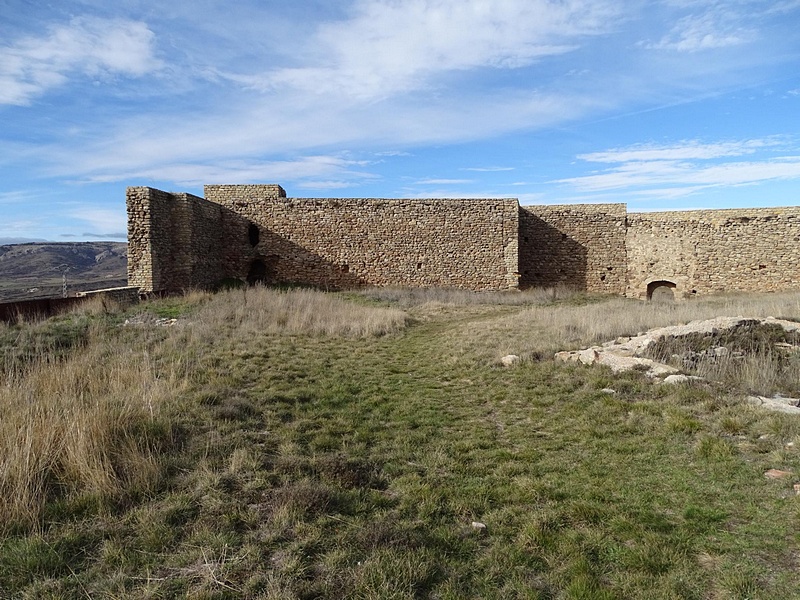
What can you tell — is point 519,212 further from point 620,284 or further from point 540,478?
point 540,478

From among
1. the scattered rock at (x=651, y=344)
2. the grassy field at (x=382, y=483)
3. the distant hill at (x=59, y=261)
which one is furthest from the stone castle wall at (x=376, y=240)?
the distant hill at (x=59, y=261)

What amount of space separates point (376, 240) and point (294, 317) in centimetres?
927

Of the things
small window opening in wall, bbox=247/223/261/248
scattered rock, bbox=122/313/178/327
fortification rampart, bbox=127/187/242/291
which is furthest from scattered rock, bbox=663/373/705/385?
small window opening in wall, bbox=247/223/261/248

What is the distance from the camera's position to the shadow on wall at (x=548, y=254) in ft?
67.5

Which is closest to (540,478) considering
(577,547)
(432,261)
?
(577,547)

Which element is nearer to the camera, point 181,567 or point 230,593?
point 230,593

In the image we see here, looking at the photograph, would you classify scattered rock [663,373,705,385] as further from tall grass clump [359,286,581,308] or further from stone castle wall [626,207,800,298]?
stone castle wall [626,207,800,298]

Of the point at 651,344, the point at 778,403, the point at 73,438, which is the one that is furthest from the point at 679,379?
the point at 73,438

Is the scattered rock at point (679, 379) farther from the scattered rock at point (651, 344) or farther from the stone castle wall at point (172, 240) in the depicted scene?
the stone castle wall at point (172, 240)

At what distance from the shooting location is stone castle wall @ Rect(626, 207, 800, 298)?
1841 centimetres

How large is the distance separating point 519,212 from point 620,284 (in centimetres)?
526

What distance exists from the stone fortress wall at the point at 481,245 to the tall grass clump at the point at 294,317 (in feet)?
20.6

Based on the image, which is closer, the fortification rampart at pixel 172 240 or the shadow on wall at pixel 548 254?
the fortification rampart at pixel 172 240

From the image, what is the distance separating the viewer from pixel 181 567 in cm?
281
